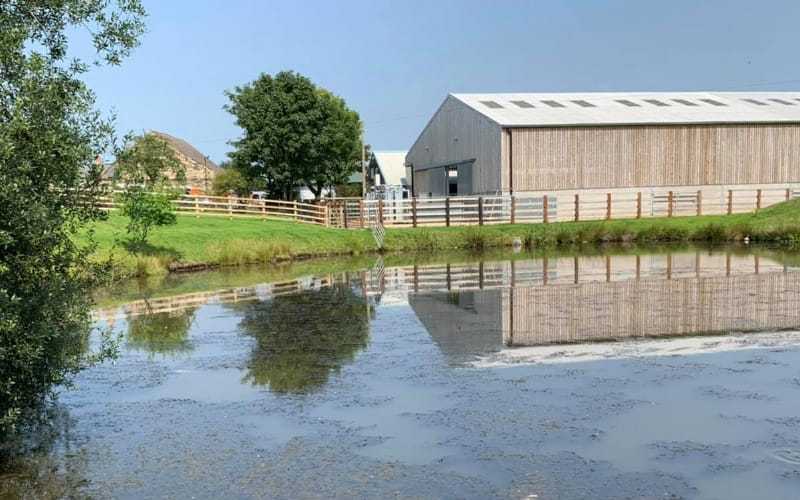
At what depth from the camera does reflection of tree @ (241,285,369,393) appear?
9625 millimetres

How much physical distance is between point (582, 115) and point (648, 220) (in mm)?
7693

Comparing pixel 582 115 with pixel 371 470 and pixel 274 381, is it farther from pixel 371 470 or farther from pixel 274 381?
pixel 371 470

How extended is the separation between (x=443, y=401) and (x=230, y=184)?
51.6 m

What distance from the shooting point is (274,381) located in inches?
368

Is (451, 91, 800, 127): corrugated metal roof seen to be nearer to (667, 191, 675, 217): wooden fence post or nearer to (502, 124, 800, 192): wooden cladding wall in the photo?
(502, 124, 800, 192): wooden cladding wall

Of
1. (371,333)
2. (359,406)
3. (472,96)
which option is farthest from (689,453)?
(472,96)

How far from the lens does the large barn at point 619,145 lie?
35781 mm

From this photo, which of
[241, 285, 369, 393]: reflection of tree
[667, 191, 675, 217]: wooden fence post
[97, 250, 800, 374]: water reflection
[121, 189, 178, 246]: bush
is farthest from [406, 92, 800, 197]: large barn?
[241, 285, 369, 393]: reflection of tree

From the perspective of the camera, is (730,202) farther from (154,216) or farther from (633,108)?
(154,216)

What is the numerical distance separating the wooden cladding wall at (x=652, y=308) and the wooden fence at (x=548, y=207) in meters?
15.5

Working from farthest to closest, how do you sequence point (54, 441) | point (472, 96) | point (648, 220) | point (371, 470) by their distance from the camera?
point (472, 96), point (648, 220), point (54, 441), point (371, 470)

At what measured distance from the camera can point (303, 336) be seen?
12.2 metres

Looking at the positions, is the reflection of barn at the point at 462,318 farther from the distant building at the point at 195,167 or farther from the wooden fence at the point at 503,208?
the distant building at the point at 195,167

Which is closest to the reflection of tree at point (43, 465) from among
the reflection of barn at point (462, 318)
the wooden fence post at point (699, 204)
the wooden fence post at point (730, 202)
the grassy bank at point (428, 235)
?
the reflection of barn at point (462, 318)
